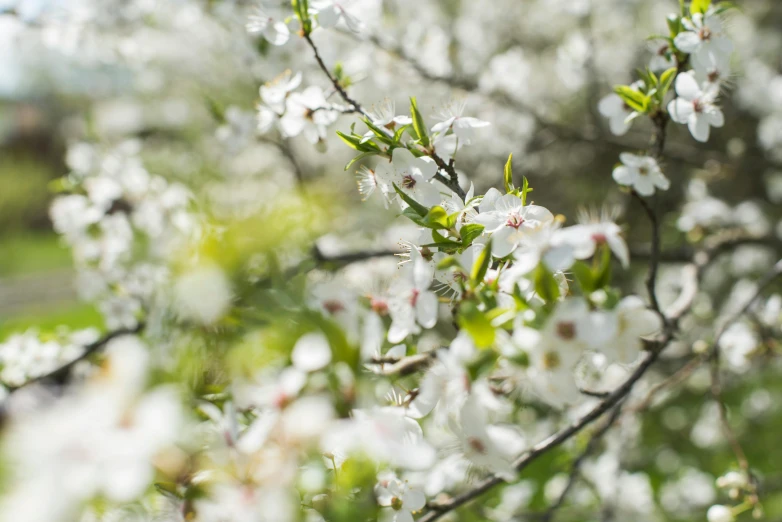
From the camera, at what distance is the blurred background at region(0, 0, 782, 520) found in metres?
2.00

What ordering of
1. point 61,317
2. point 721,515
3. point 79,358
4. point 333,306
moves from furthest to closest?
point 61,317 → point 79,358 → point 721,515 → point 333,306

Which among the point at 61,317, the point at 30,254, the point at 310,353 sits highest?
the point at 310,353

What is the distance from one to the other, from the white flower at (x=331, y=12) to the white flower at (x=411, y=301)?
1.78ft

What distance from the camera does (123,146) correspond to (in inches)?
86.7

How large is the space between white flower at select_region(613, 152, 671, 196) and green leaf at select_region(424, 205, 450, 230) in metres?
0.47

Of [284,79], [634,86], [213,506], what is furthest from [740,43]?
[213,506]

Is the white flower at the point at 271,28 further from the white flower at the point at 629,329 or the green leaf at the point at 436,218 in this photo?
the white flower at the point at 629,329

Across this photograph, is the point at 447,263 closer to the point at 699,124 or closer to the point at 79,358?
the point at 699,124

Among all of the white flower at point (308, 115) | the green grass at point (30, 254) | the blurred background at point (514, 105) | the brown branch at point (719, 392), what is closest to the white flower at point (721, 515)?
the brown branch at point (719, 392)

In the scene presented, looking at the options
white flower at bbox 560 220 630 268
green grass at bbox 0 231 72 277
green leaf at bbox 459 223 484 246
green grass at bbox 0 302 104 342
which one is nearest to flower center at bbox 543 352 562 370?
white flower at bbox 560 220 630 268

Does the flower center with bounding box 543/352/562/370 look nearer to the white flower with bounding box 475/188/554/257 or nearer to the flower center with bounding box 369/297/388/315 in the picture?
the white flower with bounding box 475/188/554/257

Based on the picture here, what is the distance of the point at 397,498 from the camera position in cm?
76

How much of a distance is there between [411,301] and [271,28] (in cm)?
75

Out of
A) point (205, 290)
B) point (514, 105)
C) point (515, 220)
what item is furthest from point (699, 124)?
point (514, 105)
